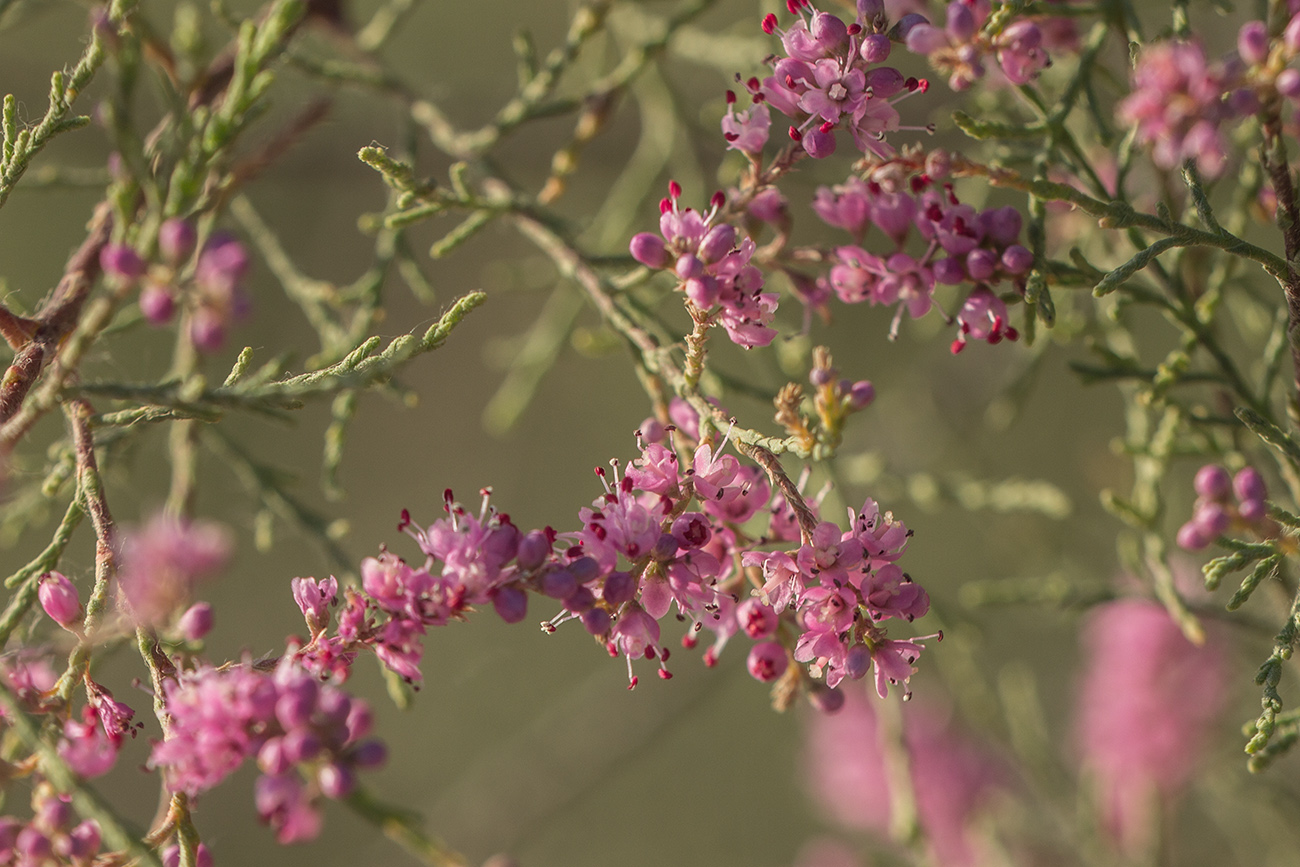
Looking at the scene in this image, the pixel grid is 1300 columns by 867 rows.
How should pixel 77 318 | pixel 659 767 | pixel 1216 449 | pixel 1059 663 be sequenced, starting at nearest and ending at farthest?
1. pixel 77 318
2. pixel 1216 449
3. pixel 1059 663
4. pixel 659 767

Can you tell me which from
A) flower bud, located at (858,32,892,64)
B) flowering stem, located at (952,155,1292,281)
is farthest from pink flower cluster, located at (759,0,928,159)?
flowering stem, located at (952,155,1292,281)

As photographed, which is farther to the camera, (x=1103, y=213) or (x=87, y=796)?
(x=1103, y=213)

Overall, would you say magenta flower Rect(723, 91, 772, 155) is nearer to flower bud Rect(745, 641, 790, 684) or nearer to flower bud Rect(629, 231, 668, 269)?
flower bud Rect(629, 231, 668, 269)

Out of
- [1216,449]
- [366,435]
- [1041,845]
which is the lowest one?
[1041,845]

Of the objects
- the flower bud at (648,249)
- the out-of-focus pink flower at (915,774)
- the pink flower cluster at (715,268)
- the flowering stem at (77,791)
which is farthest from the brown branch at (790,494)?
the out-of-focus pink flower at (915,774)

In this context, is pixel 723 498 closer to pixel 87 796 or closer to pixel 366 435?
pixel 87 796

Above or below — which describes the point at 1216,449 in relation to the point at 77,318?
below

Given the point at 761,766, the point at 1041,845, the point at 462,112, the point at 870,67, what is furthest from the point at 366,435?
the point at 870,67
